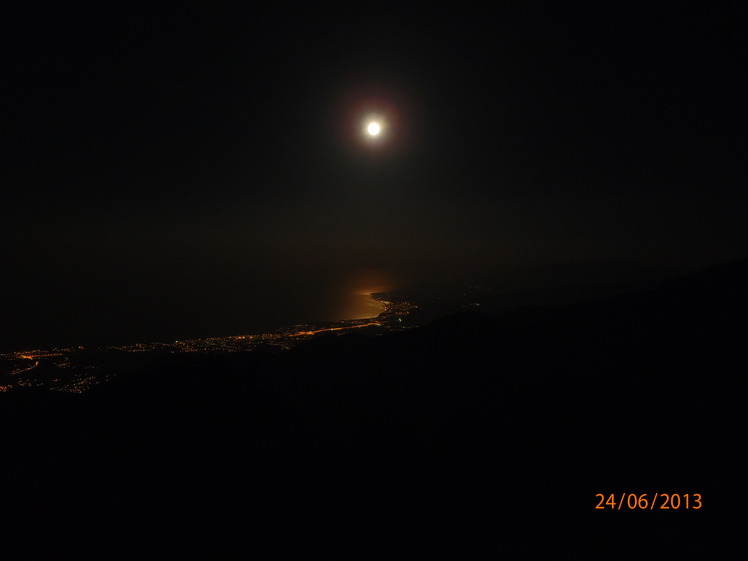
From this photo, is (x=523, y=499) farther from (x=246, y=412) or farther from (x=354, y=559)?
(x=246, y=412)

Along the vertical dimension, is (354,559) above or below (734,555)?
Answer: below

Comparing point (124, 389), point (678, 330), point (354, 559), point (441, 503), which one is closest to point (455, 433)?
point (441, 503)

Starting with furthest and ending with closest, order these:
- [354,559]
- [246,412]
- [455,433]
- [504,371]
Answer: [504,371] → [455,433] → [246,412] → [354,559]

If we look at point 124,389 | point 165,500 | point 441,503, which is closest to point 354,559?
point 441,503

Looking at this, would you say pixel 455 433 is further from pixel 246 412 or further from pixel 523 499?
pixel 246 412

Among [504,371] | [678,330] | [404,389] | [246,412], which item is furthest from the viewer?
[404,389]

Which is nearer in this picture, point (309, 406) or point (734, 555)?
point (734, 555)

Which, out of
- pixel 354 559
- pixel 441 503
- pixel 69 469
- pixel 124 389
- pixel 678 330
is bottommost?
pixel 354 559
